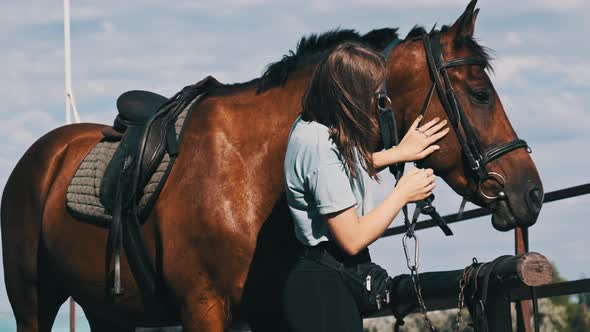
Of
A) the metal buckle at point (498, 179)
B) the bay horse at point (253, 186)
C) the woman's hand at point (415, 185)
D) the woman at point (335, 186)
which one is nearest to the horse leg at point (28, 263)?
the bay horse at point (253, 186)

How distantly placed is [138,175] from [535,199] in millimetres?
2003

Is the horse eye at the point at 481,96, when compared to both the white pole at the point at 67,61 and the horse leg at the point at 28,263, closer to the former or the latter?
the horse leg at the point at 28,263

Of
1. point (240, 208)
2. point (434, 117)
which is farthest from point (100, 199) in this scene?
point (434, 117)

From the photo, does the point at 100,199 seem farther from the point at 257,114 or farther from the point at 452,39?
the point at 452,39

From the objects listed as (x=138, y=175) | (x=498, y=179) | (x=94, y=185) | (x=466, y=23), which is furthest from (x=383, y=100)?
(x=94, y=185)

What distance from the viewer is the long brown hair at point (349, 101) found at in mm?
3291

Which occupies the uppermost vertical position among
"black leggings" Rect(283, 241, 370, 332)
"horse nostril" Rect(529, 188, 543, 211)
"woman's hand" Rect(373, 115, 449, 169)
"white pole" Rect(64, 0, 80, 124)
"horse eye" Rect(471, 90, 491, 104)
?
"white pole" Rect(64, 0, 80, 124)

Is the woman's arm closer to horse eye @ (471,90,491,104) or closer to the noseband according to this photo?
the noseband

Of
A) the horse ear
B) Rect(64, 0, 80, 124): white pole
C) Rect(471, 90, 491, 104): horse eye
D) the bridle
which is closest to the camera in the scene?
the bridle

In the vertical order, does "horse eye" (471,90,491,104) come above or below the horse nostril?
above

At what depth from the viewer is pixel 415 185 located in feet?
10.8

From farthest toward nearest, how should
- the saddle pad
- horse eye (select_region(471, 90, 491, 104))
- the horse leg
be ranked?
the horse leg
the saddle pad
horse eye (select_region(471, 90, 491, 104))

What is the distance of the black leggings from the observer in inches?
128

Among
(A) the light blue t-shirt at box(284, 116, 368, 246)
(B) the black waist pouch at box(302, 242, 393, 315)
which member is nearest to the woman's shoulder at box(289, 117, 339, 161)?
(A) the light blue t-shirt at box(284, 116, 368, 246)
